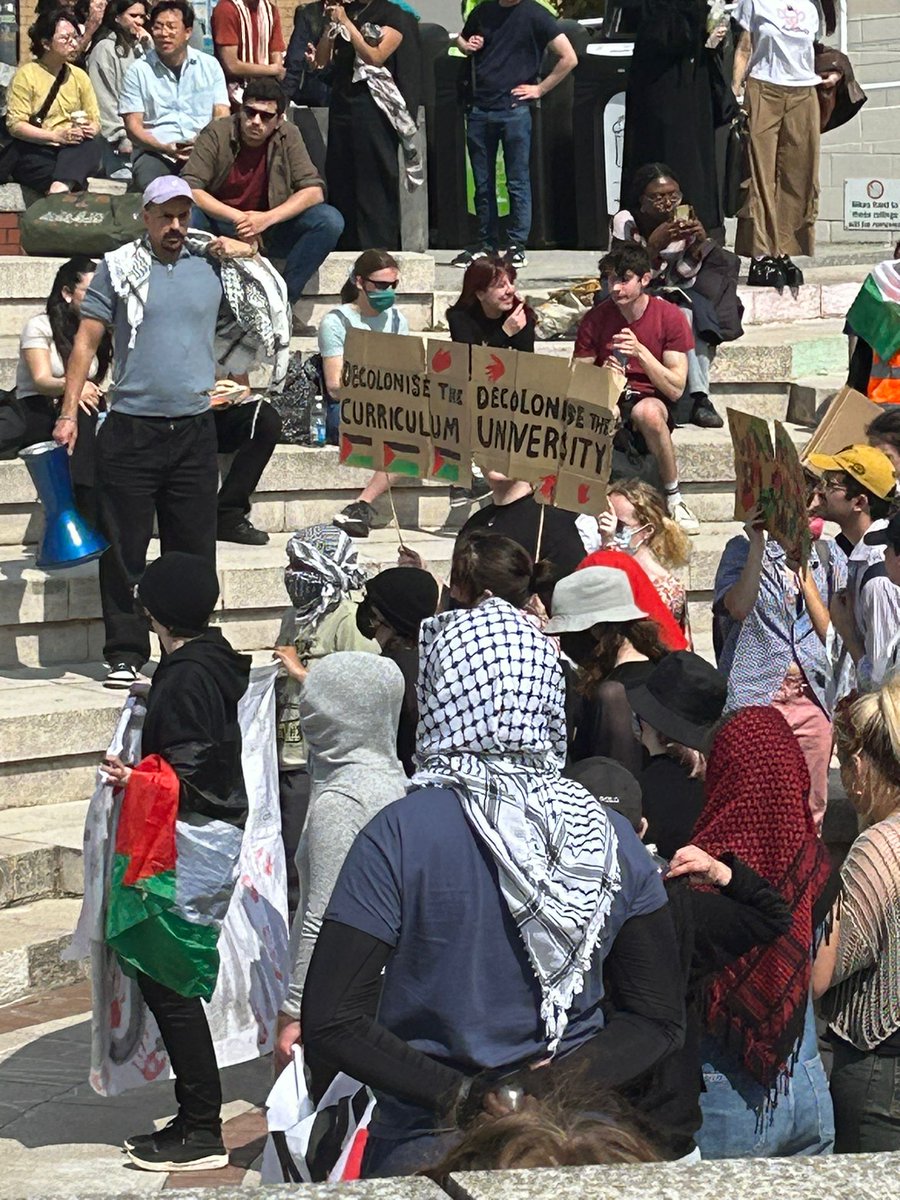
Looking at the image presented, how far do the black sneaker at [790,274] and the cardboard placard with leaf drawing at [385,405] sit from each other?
5.94m

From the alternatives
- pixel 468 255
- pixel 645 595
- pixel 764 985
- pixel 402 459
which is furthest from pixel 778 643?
pixel 468 255

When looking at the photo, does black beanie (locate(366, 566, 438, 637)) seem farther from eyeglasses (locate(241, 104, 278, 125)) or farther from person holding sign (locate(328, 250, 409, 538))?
eyeglasses (locate(241, 104, 278, 125))

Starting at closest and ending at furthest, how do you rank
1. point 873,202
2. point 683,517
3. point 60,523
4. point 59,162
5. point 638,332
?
point 60,523 → point 638,332 → point 683,517 → point 59,162 → point 873,202

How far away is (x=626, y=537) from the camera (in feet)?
23.9

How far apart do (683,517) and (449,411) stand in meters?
2.68

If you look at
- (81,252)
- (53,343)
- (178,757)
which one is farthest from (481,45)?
(178,757)

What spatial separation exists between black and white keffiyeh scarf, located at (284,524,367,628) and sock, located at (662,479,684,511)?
3729mm

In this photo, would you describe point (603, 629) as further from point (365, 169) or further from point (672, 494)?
point (365, 169)

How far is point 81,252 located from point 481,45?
3.08m

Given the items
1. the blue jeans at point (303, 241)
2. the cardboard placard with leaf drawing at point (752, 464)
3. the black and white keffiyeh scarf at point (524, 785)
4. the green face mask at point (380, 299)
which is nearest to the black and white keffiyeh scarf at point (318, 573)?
A: the cardboard placard with leaf drawing at point (752, 464)

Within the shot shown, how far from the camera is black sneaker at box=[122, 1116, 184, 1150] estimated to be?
5.43 meters

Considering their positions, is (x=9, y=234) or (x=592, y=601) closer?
(x=592, y=601)

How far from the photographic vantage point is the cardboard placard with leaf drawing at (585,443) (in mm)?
6992

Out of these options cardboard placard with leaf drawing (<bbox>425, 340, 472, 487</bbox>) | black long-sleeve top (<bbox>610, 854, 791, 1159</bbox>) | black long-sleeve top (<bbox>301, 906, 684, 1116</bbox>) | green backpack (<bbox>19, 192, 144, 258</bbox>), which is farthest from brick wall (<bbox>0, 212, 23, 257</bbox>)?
black long-sleeve top (<bbox>301, 906, 684, 1116</bbox>)
